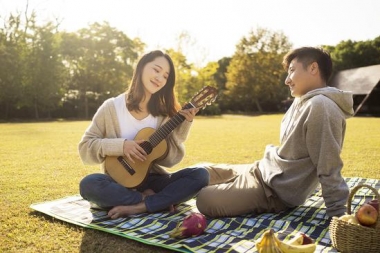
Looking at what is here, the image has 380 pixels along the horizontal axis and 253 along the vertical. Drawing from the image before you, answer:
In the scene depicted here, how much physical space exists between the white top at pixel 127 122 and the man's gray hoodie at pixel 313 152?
1.51 m

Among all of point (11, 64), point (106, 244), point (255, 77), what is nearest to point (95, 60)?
point (11, 64)

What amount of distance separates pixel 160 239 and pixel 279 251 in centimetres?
109

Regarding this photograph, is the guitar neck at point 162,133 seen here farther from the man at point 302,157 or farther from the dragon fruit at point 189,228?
the dragon fruit at point 189,228

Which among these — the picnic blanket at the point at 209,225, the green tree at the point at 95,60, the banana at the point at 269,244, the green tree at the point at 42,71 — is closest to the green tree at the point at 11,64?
the green tree at the point at 42,71

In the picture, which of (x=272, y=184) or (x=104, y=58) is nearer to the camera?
(x=272, y=184)

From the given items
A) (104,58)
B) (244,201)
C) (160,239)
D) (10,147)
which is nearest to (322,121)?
(244,201)

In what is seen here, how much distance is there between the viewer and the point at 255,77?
50250 mm

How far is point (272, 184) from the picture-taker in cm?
385

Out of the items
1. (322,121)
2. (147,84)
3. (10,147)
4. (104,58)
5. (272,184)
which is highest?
(104,58)

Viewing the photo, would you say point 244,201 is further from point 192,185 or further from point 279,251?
point 279,251

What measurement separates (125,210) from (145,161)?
1.91 ft

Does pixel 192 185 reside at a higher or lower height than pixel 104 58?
lower

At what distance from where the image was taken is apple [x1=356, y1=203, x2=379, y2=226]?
2785 millimetres

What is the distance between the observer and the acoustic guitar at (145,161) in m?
4.07
